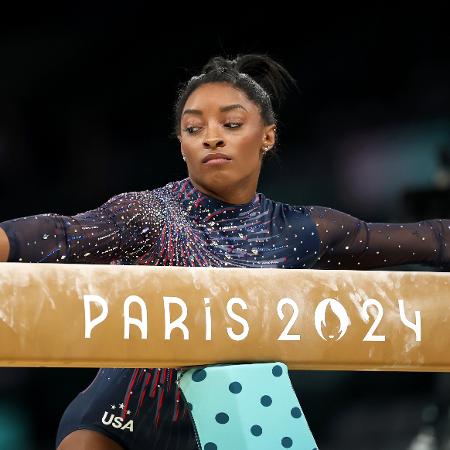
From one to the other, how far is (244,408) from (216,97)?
766mm

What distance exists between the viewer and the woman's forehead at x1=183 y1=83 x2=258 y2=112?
213 cm

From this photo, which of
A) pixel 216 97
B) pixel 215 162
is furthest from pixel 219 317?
pixel 216 97

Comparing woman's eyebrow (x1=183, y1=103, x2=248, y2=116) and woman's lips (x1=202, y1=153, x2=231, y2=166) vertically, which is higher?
woman's eyebrow (x1=183, y1=103, x2=248, y2=116)

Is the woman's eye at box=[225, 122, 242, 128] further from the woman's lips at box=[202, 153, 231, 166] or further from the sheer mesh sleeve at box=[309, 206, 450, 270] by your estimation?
the sheer mesh sleeve at box=[309, 206, 450, 270]

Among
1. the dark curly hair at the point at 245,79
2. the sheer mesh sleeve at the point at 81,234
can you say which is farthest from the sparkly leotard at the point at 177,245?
the dark curly hair at the point at 245,79

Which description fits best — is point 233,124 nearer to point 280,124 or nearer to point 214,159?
point 214,159

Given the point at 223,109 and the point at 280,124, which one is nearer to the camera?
the point at 223,109

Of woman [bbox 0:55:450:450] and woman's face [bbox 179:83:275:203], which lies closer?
woman [bbox 0:55:450:450]

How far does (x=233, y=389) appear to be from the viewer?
66.7 inches

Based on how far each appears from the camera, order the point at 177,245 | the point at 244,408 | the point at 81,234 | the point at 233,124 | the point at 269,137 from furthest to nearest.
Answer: the point at 269,137, the point at 233,124, the point at 177,245, the point at 81,234, the point at 244,408

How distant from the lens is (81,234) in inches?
74.9

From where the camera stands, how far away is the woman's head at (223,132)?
2111 mm

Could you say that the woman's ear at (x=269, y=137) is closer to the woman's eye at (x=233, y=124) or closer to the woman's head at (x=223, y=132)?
the woman's head at (x=223, y=132)

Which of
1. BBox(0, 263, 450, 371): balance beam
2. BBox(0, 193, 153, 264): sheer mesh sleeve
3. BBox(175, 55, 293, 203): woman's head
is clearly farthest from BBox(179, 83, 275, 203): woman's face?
BBox(0, 263, 450, 371): balance beam
